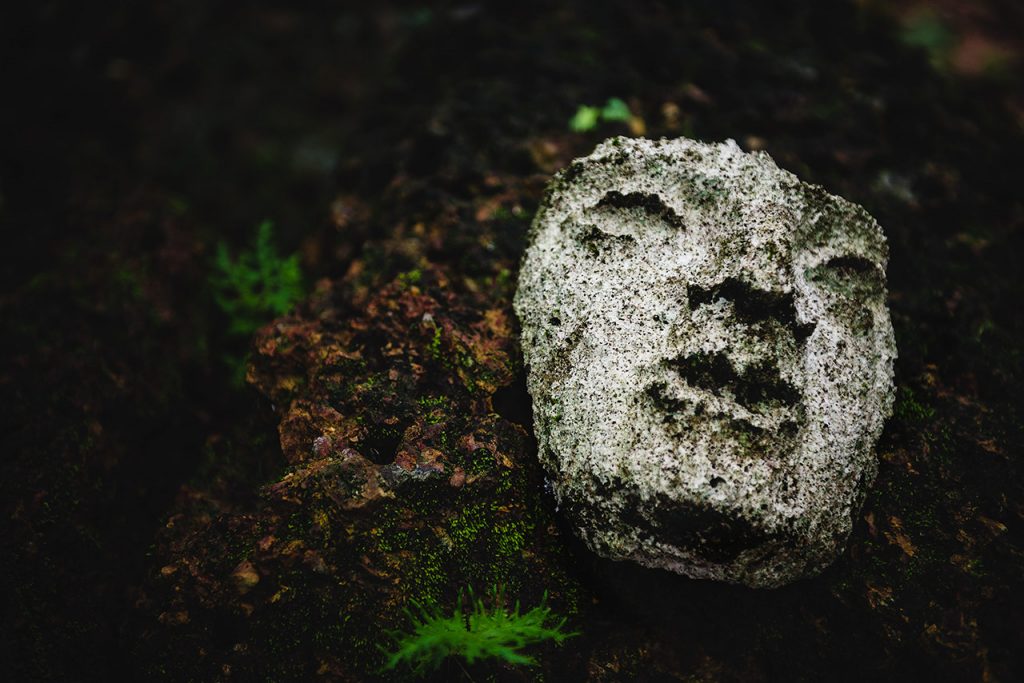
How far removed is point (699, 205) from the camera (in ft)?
8.42

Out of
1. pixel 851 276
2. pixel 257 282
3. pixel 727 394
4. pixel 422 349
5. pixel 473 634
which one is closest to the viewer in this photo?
pixel 473 634

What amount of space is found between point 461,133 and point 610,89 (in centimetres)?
96

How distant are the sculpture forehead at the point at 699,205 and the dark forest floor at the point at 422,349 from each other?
487 mm

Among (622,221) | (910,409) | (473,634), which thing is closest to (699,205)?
(622,221)

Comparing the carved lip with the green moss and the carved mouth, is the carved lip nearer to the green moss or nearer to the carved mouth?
the carved mouth

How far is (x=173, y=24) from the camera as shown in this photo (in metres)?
5.09

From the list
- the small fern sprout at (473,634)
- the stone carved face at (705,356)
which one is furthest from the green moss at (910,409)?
the small fern sprout at (473,634)

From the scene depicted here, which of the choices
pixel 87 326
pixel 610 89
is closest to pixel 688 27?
pixel 610 89

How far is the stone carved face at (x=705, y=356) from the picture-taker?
214 cm

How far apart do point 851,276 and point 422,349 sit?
6.26 feet

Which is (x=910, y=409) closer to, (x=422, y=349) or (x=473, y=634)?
(x=473, y=634)

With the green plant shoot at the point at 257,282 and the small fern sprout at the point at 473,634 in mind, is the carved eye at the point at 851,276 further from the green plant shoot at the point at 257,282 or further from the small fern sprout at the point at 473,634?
the green plant shoot at the point at 257,282

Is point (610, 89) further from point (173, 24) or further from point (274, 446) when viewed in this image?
point (173, 24)

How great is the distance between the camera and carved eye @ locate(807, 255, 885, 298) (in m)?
2.49
